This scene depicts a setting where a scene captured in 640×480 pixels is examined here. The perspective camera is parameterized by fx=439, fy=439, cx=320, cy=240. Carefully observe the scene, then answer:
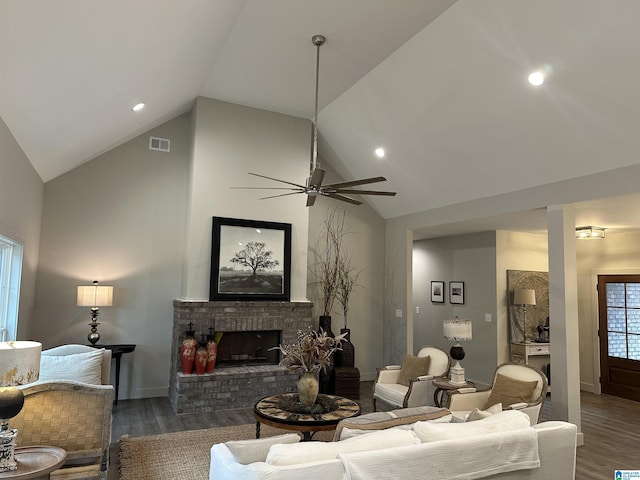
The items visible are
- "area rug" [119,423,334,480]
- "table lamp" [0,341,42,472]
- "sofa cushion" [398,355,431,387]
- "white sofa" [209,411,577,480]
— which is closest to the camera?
"white sofa" [209,411,577,480]

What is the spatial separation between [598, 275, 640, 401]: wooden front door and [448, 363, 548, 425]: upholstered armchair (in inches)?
144

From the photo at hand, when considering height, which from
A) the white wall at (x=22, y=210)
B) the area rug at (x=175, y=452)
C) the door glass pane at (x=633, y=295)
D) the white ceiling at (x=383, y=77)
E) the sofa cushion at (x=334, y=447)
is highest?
the white ceiling at (x=383, y=77)

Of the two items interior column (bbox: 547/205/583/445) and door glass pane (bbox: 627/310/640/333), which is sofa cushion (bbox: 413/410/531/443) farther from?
door glass pane (bbox: 627/310/640/333)

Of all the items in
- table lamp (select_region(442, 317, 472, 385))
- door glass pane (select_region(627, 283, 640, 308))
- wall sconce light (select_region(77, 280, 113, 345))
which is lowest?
table lamp (select_region(442, 317, 472, 385))

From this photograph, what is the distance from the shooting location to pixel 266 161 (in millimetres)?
6660

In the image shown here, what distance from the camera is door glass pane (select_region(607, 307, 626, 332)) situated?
694cm

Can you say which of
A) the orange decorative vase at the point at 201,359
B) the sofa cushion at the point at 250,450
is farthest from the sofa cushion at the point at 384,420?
the orange decorative vase at the point at 201,359

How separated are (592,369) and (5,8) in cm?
852

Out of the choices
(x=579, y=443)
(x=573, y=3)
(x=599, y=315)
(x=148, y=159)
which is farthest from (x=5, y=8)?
(x=599, y=315)

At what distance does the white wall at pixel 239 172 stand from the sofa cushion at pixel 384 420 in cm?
385

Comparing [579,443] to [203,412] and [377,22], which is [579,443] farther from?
[377,22]

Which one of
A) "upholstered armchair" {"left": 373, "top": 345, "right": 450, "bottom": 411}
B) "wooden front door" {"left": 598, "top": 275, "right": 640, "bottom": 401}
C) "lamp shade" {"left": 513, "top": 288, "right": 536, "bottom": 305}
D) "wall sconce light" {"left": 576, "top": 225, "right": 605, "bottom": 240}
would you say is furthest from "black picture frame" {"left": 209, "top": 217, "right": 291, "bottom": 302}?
"wooden front door" {"left": 598, "top": 275, "right": 640, "bottom": 401}

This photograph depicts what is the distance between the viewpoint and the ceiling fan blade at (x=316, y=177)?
3.81 m

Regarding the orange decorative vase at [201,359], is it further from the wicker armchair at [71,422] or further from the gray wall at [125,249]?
the wicker armchair at [71,422]
